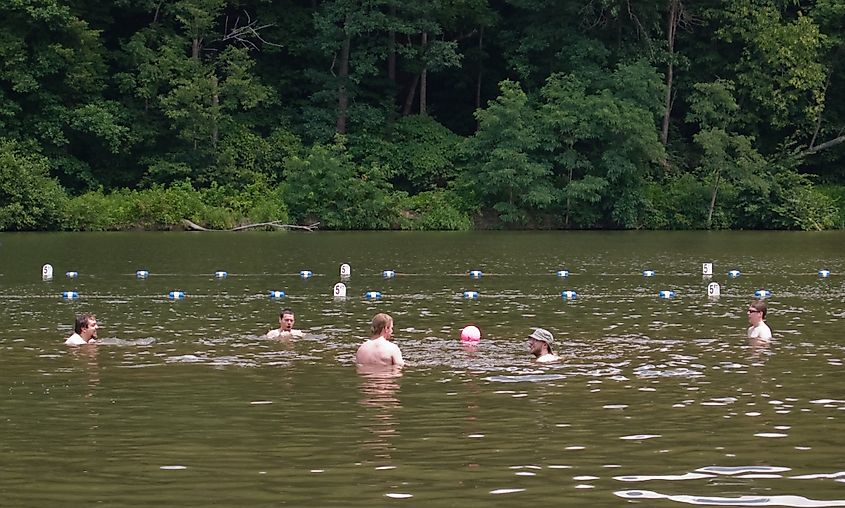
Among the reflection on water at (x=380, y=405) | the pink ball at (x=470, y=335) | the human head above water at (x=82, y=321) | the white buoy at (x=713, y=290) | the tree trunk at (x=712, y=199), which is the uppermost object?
the tree trunk at (x=712, y=199)

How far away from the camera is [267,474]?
12.6 meters

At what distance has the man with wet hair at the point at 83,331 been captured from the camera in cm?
2200

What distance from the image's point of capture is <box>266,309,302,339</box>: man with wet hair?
22.8 m

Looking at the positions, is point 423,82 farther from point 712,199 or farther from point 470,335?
point 470,335

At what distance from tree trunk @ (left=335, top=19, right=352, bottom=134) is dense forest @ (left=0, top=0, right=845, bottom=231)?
0.12 metres

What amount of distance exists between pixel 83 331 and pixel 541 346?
299 inches

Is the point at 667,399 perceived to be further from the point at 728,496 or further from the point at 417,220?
the point at 417,220

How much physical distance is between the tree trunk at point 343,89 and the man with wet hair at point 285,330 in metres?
49.2

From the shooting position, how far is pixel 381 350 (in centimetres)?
1969

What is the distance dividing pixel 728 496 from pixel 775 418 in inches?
163

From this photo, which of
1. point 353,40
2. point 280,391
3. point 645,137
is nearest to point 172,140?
point 353,40

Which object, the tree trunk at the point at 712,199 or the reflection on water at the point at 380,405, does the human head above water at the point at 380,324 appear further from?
the tree trunk at the point at 712,199

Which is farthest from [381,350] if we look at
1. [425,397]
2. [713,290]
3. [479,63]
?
[479,63]

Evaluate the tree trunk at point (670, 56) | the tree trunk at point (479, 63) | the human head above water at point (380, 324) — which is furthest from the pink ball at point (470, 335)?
the tree trunk at point (479, 63)
